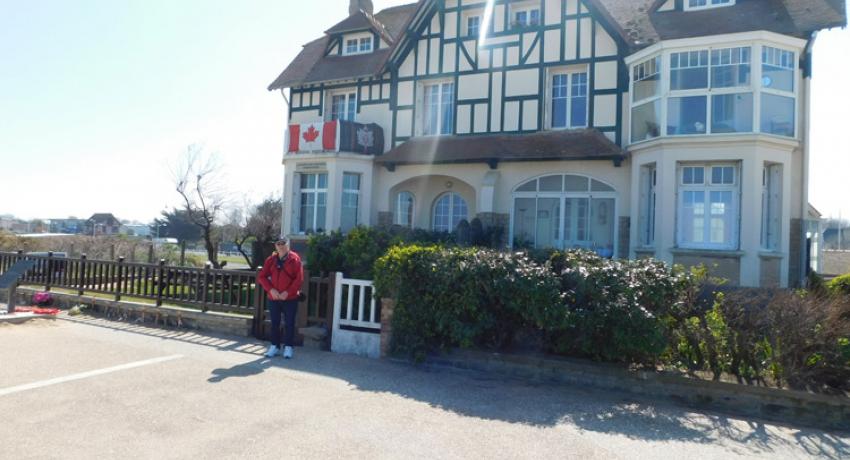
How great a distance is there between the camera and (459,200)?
17078 mm

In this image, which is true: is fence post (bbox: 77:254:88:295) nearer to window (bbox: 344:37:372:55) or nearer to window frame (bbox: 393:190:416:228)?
window frame (bbox: 393:190:416:228)

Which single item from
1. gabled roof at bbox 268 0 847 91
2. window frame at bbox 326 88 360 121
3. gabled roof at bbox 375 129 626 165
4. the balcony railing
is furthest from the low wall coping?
window frame at bbox 326 88 360 121

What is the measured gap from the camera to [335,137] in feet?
54.0

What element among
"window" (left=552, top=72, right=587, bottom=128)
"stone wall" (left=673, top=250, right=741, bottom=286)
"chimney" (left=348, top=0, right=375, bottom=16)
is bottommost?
"stone wall" (left=673, top=250, right=741, bottom=286)

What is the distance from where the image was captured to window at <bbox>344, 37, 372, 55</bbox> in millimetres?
18719

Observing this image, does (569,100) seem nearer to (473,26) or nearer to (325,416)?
(473,26)

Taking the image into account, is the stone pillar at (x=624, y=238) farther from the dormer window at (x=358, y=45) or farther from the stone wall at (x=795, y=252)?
the dormer window at (x=358, y=45)

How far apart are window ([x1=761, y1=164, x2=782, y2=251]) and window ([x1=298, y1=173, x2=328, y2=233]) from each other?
454 inches

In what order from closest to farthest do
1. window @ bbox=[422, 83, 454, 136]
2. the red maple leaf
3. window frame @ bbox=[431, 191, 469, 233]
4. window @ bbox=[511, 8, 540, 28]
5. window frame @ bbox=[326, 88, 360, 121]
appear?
window @ bbox=[511, 8, 540, 28] → window @ bbox=[422, 83, 454, 136] → the red maple leaf → window frame @ bbox=[431, 191, 469, 233] → window frame @ bbox=[326, 88, 360, 121]

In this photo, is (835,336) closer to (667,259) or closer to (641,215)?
(667,259)

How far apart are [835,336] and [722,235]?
724 centimetres

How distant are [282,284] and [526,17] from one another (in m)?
11.3

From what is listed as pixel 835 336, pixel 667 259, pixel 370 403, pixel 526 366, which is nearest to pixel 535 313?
pixel 526 366

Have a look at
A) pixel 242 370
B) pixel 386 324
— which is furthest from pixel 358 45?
pixel 242 370
